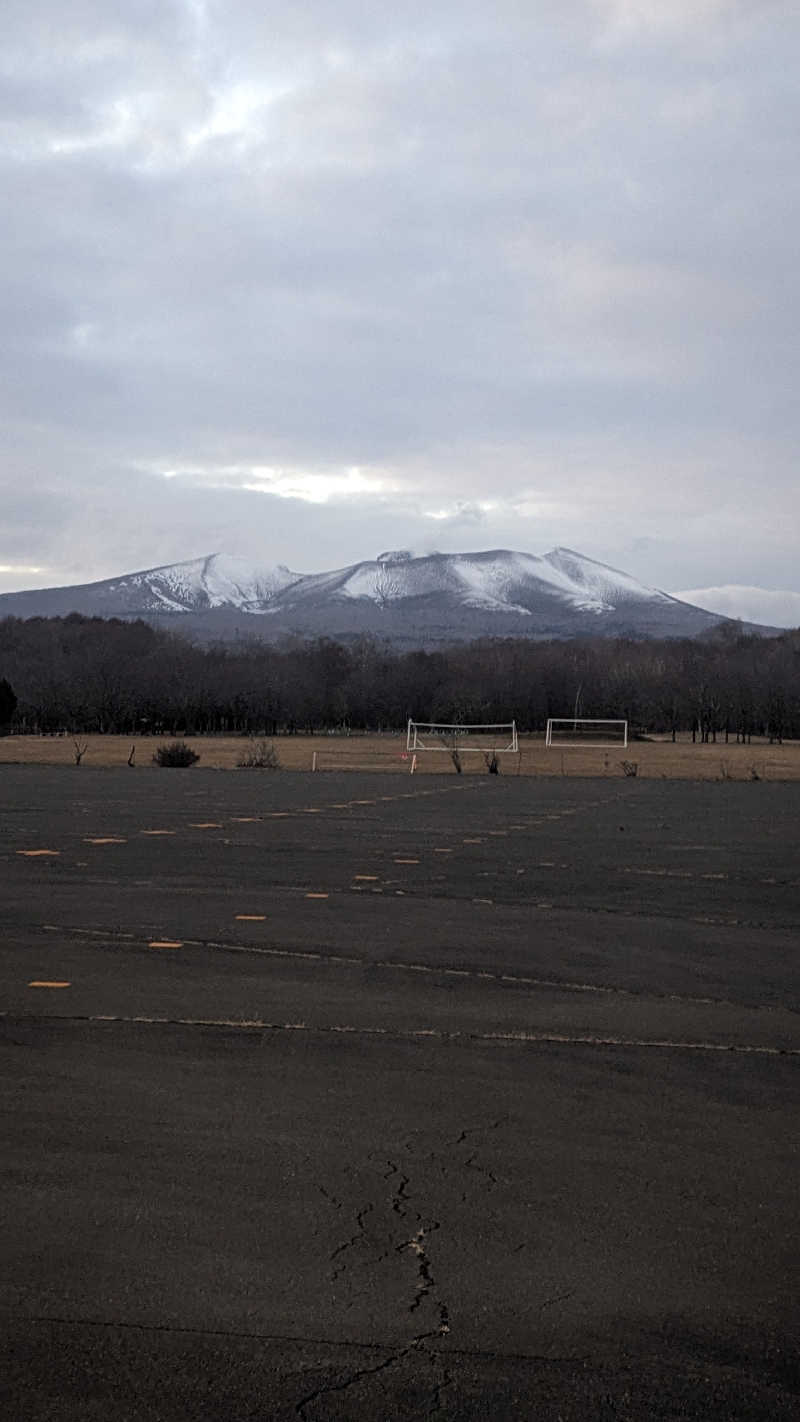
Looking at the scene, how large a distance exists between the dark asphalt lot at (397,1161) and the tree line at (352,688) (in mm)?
119344

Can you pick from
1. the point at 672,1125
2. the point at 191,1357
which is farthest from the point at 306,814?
the point at 191,1357

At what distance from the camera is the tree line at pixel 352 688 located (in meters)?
146

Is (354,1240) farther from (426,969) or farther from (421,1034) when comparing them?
(426,969)

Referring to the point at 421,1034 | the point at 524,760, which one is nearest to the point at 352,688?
the point at 524,760

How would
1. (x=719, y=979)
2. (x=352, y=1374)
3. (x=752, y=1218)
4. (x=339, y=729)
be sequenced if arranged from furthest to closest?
(x=339, y=729) → (x=719, y=979) → (x=752, y=1218) → (x=352, y=1374)

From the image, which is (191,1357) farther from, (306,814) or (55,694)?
(55,694)

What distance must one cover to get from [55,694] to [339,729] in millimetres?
32268

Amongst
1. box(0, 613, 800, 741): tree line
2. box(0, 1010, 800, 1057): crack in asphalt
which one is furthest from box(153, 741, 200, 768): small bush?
box(0, 613, 800, 741): tree line

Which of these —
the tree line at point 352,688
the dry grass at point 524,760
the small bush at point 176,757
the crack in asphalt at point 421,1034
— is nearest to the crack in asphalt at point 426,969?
the crack in asphalt at point 421,1034

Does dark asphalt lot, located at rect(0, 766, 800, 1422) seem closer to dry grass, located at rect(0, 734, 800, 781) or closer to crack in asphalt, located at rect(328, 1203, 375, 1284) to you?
crack in asphalt, located at rect(328, 1203, 375, 1284)

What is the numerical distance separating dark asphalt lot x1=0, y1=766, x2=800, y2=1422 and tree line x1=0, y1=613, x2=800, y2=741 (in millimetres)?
119344

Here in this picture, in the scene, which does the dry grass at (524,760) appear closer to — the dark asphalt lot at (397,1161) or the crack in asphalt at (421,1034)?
the dark asphalt lot at (397,1161)

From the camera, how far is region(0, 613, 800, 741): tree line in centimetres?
14575

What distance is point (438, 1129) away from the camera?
20.7 feet
